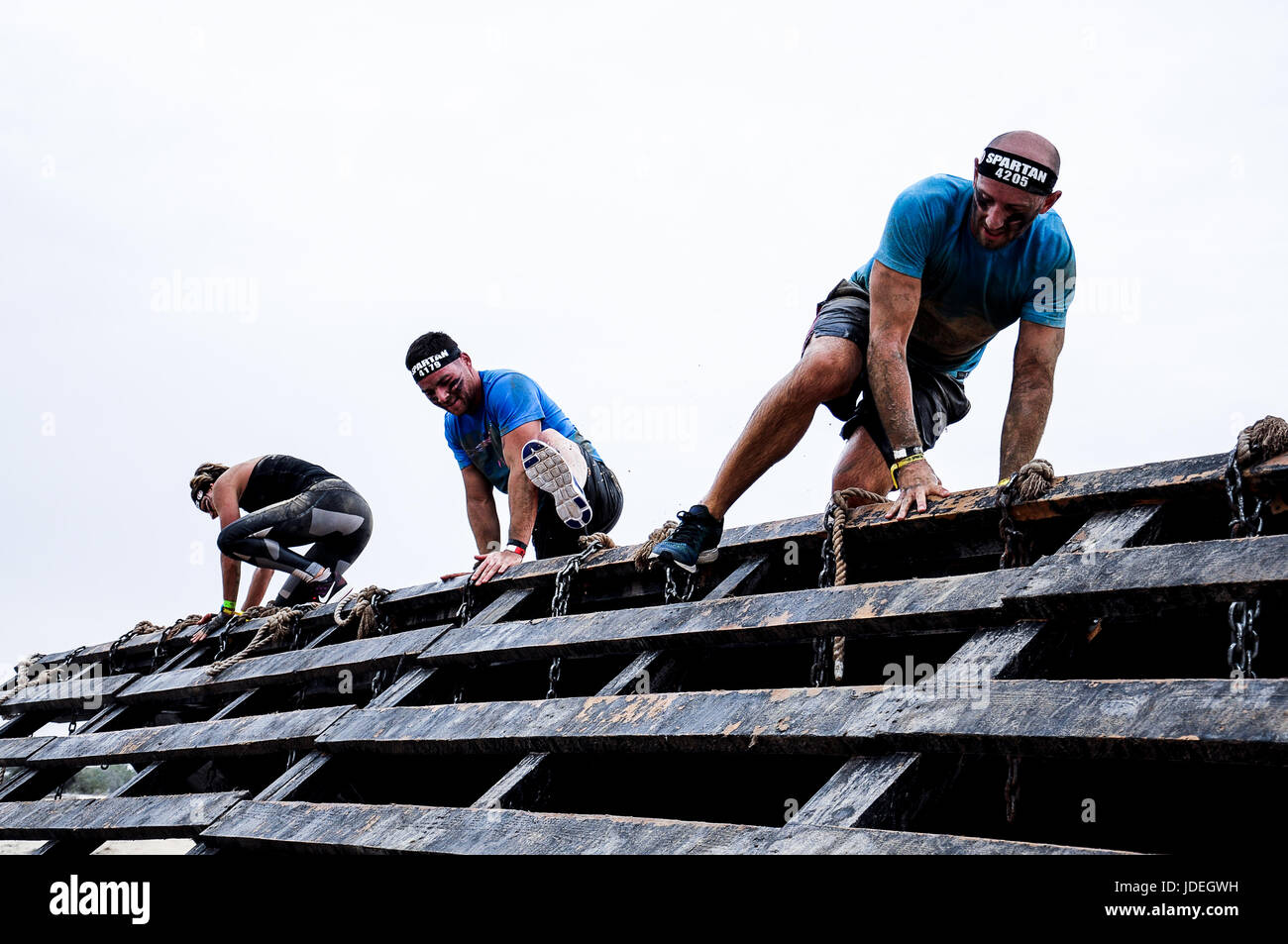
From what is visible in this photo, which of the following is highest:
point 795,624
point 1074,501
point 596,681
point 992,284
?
point 992,284

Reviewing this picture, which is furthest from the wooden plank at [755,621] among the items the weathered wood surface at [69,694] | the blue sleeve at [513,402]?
the weathered wood surface at [69,694]

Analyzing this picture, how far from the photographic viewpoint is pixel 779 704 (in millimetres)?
2832

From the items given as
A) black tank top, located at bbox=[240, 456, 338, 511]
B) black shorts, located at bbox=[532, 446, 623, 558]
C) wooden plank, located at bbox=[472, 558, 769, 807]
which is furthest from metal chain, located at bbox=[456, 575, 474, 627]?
black tank top, located at bbox=[240, 456, 338, 511]

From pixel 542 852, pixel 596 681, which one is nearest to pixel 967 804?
pixel 542 852

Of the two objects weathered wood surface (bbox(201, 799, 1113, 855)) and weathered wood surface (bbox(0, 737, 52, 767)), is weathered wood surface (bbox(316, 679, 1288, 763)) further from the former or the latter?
weathered wood surface (bbox(0, 737, 52, 767))

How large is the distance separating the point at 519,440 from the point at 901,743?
13.3 feet

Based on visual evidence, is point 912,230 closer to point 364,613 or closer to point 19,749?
point 364,613

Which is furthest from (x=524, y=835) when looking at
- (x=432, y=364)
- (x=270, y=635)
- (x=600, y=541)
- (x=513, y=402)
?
(x=432, y=364)

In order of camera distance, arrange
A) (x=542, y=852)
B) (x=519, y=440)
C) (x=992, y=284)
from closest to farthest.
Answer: (x=542, y=852) < (x=992, y=284) < (x=519, y=440)

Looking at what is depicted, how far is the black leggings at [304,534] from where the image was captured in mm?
7867

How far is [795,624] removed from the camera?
311 centimetres

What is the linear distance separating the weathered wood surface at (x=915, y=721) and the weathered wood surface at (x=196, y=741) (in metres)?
0.81

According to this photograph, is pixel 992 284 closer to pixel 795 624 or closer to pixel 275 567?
pixel 795 624
